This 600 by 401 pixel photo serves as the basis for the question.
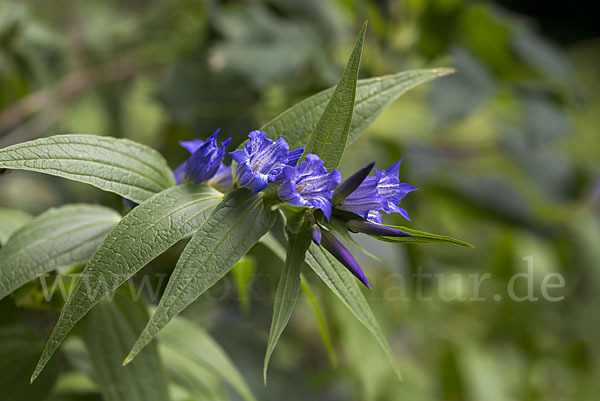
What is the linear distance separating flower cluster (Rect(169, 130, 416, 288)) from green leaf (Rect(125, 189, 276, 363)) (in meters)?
0.02

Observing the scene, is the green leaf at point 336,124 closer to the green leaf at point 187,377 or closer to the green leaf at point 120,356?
the green leaf at point 120,356

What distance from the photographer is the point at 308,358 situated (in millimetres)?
1462

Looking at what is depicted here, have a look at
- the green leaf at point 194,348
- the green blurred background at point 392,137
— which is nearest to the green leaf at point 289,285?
the green leaf at point 194,348

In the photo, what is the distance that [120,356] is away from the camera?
476mm

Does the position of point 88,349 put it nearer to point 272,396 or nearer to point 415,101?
point 272,396

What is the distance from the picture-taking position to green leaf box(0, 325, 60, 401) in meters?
0.49

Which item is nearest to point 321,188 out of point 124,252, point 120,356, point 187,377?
point 124,252

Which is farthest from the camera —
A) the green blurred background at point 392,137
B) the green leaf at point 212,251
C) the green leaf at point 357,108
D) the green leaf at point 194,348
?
the green blurred background at point 392,137

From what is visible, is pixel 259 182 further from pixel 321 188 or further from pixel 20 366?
pixel 20 366

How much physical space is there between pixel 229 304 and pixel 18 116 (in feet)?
1.91

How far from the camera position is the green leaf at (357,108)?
17.3 inches

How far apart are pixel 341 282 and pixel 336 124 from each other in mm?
116

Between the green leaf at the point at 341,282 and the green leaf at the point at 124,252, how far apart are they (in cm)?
9

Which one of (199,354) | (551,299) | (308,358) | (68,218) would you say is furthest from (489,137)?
(68,218)
